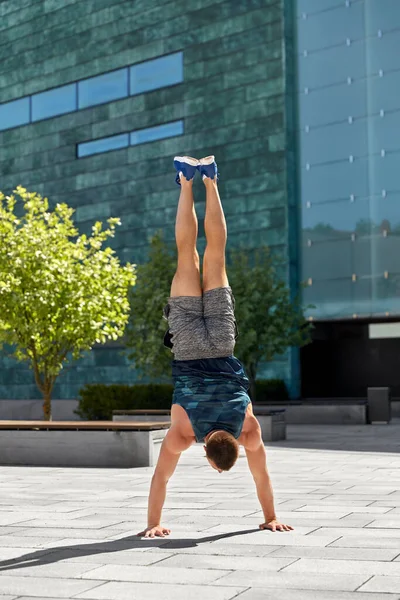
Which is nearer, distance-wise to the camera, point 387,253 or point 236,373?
point 236,373

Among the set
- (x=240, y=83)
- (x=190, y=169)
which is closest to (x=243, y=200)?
(x=240, y=83)

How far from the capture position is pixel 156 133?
41969mm

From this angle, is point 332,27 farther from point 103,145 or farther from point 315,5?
point 103,145

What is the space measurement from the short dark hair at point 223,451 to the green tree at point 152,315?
24.0 m

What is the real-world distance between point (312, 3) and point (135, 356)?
16455 mm

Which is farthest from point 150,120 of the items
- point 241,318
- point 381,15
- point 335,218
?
point 241,318

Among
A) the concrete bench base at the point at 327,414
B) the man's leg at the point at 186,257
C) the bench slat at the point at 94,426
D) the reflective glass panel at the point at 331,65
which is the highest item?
the reflective glass panel at the point at 331,65

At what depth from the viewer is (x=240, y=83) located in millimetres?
39219

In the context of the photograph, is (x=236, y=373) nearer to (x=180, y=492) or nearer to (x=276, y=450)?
(x=180, y=492)

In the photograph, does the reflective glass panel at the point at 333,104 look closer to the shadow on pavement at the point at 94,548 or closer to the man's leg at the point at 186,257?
the man's leg at the point at 186,257

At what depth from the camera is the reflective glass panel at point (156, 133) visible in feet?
135

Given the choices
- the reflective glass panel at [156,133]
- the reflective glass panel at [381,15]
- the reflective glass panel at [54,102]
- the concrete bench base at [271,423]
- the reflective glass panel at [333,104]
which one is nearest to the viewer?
the concrete bench base at [271,423]

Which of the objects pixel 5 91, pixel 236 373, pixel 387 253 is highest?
pixel 5 91

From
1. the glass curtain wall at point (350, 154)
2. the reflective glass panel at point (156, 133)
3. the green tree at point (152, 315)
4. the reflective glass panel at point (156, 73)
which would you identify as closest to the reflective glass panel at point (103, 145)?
the reflective glass panel at point (156, 133)
